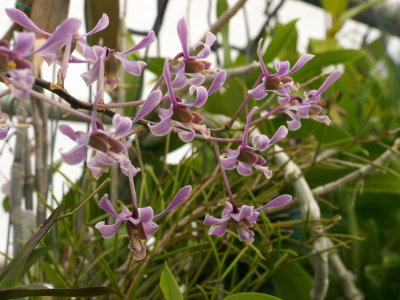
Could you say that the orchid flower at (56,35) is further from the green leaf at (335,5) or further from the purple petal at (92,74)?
the green leaf at (335,5)

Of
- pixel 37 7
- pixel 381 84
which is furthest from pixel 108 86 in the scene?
pixel 381 84

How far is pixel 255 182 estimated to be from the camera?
0.53 meters

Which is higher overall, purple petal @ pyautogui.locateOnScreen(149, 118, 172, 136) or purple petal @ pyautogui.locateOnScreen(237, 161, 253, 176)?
purple petal @ pyautogui.locateOnScreen(149, 118, 172, 136)

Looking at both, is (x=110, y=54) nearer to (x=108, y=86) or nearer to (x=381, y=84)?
(x=108, y=86)

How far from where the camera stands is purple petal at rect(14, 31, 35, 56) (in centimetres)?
18

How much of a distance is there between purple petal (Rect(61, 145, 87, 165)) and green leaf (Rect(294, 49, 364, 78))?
0.34m

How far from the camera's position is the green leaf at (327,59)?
51cm

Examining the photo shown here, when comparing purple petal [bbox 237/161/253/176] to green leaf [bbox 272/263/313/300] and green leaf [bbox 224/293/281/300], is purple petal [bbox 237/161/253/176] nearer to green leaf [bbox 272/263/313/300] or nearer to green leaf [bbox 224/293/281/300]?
green leaf [bbox 224/293/281/300]

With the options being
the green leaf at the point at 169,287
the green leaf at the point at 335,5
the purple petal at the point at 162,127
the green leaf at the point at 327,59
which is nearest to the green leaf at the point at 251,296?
the green leaf at the point at 169,287

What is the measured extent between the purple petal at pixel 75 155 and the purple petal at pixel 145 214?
0.15 feet

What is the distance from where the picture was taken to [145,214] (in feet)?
0.78

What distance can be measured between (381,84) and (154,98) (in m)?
0.78

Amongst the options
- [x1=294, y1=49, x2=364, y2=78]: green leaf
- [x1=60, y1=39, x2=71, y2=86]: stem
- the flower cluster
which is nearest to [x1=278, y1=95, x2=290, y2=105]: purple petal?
the flower cluster

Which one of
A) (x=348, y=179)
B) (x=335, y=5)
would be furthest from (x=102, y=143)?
(x=335, y=5)
